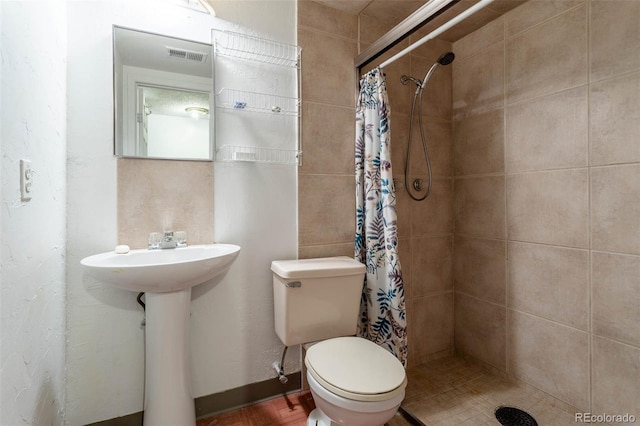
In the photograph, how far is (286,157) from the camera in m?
1.67

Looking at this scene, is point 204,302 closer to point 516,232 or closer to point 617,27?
point 516,232

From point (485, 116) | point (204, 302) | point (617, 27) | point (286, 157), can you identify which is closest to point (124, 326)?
point (204, 302)

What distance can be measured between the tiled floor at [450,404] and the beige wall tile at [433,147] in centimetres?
134

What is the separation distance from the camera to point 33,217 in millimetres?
959

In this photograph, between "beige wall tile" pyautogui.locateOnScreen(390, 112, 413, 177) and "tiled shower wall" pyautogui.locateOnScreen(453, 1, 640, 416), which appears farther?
"beige wall tile" pyautogui.locateOnScreen(390, 112, 413, 177)

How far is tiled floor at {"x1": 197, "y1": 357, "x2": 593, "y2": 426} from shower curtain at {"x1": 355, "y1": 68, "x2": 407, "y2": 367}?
261 mm

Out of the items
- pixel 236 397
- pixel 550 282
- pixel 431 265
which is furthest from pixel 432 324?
pixel 236 397

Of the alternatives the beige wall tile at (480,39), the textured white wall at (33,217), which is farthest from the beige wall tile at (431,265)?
the textured white wall at (33,217)

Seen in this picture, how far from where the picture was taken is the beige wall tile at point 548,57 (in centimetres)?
152

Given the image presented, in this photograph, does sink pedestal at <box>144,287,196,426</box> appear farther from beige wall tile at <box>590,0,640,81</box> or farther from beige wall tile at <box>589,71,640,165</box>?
beige wall tile at <box>590,0,640,81</box>

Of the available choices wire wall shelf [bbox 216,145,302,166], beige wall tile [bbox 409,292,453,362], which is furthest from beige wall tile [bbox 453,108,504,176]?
wire wall shelf [bbox 216,145,302,166]

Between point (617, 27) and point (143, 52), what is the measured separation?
2.22 meters

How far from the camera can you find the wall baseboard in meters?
1.41

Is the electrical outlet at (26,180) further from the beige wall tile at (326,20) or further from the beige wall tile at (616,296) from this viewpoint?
the beige wall tile at (616,296)
